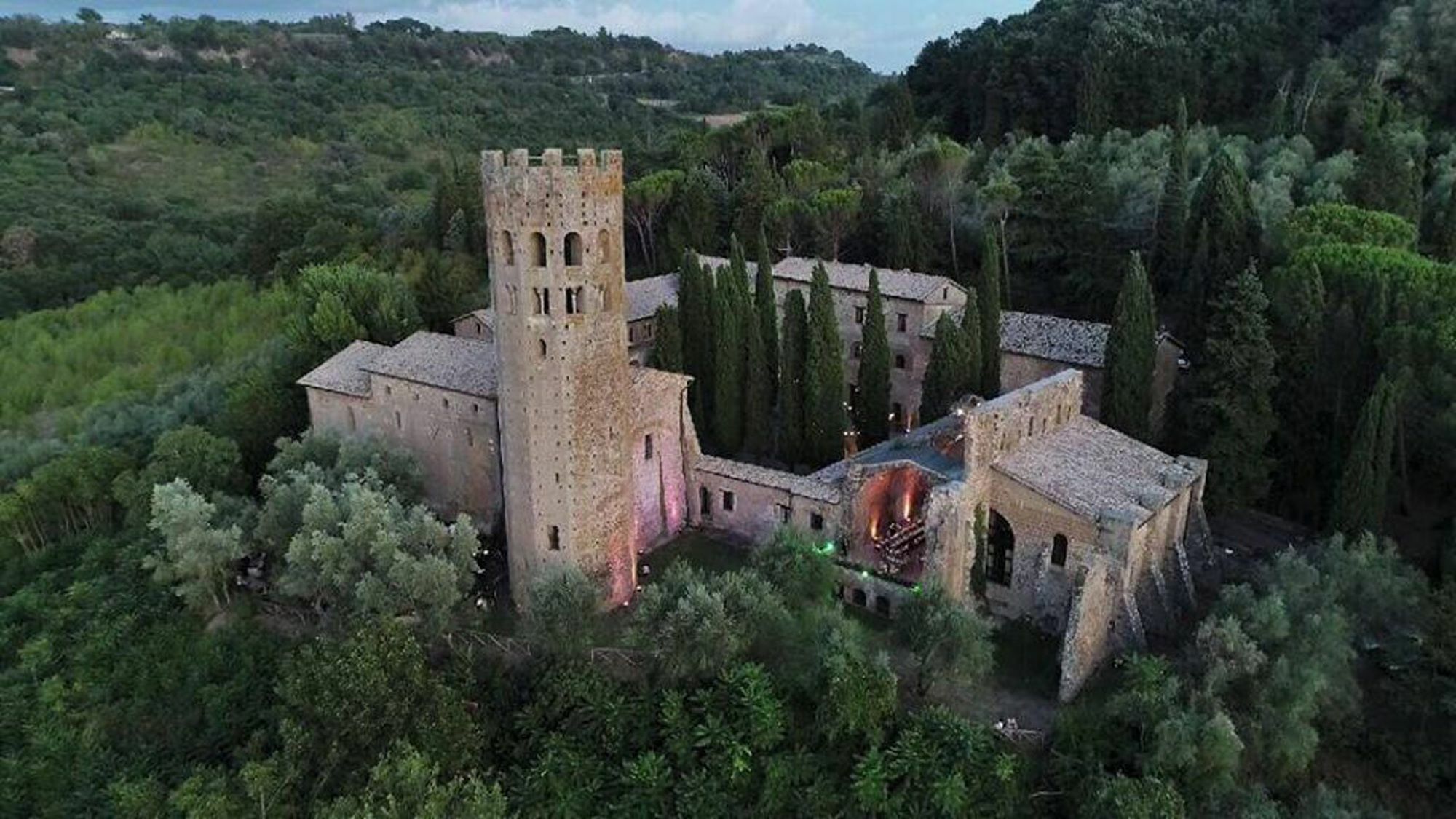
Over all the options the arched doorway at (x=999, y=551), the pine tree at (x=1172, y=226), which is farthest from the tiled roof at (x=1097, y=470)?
the pine tree at (x=1172, y=226)

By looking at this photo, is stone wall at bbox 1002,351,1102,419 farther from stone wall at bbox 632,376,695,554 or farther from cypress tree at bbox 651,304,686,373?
stone wall at bbox 632,376,695,554

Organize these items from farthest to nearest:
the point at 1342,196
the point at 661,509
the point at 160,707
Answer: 1. the point at 1342,196
2. the point at 661,509
3. the point at 160,707

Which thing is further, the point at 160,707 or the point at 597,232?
the point at 160,707

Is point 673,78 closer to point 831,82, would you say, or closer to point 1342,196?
point 831,82

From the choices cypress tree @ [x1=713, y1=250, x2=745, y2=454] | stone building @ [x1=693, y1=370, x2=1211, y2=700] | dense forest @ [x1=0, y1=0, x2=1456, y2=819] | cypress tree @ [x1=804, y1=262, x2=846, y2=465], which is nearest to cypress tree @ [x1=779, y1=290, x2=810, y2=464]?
dense forest @ [x1=0, y1=0, x2=1456, y2=819]

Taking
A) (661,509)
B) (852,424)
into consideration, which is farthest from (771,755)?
(852,424)

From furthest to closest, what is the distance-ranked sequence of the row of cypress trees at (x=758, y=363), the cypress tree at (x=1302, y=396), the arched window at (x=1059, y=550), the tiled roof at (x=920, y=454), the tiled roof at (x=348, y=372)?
the row of cypress trees at (x=758, y=363) → the tiled roof at (x=348, y=372) → the cypress tree at (x=1302, y=396) → the tiled roof at (x=920, y=454) → the arched window at (x=1059, y=550)

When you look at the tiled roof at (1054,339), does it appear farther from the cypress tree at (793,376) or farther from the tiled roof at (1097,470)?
the tiled roof at (1097,470)
